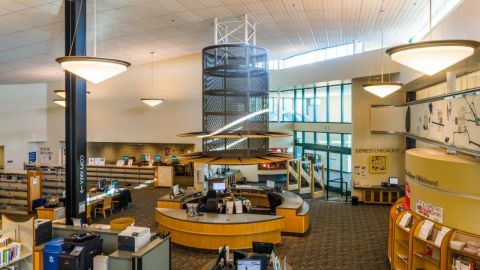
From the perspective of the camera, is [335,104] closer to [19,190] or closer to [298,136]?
[298,136]

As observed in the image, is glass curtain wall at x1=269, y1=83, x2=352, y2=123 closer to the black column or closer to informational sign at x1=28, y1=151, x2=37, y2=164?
the black column

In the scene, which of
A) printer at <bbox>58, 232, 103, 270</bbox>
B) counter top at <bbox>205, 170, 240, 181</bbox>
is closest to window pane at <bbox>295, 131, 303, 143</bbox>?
counter top at <bbox>205, 170, 240, 181</bbox>

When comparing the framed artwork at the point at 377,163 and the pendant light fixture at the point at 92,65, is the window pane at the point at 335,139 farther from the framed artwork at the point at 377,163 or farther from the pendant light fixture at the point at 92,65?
the pendant light fixture at the point at 92,65

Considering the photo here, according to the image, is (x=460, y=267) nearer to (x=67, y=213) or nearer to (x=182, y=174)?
(x=67, y=213)

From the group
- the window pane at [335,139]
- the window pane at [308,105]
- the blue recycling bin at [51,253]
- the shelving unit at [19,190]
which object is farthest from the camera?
the window pane at [308,105]

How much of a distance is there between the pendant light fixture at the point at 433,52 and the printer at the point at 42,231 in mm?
6532

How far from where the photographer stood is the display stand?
6430 mm

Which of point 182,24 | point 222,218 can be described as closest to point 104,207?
point 222,218

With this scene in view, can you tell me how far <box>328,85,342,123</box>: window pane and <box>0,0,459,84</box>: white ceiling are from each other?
2.51 metres

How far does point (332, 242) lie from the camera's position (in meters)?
9.57

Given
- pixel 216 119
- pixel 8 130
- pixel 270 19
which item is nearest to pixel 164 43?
pixel 270 19

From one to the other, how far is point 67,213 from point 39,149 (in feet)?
41.7

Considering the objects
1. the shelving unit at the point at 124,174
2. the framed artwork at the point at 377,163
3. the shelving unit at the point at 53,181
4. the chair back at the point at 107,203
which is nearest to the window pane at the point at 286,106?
the framed artwork at the point at 377,163

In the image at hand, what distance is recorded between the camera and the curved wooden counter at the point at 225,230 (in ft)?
29.4
